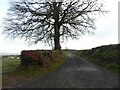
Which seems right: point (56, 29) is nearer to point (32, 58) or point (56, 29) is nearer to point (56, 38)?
point (56, 38)

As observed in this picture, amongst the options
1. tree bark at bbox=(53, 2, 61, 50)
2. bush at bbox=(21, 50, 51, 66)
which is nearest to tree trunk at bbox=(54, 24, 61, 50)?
tree bark at bbox=(53, 2, 61, 50)

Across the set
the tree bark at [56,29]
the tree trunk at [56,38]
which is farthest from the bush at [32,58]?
the tree trunk at [56,38]

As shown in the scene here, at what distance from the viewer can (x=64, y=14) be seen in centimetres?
4347

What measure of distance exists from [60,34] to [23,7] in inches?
270

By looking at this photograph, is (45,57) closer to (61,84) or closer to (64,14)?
(61,84)

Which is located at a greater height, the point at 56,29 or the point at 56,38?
the point at 56,29


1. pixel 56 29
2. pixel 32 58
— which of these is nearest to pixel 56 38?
pixel 56 29

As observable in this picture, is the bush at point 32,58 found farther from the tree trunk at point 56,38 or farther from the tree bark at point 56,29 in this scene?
the tree trunk at point 56,38

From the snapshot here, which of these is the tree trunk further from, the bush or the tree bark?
the bush

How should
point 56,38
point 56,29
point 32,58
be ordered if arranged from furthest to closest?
1. point 56,38
2. point 56,29
3. point 32,58

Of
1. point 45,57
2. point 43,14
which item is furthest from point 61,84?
point 43,14

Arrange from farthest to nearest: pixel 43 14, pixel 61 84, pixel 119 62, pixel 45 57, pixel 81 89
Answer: pixel 43 14
pixel 45 57
pixel 119 62
pixel 61 84
pixel 81 89

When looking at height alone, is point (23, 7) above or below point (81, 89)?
above

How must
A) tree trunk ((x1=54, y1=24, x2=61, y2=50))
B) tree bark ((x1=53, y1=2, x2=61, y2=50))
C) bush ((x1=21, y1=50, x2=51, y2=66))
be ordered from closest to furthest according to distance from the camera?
bush ((x1=21, y1=50, x2=51, y2=66))
tree bark ((x1=53, y1=2, x2=61, y2=50))
tree trunk ((x1=54, y1=24, x2=61, y2=50))
